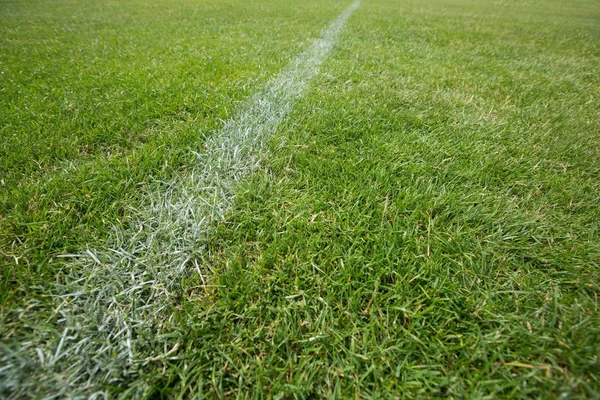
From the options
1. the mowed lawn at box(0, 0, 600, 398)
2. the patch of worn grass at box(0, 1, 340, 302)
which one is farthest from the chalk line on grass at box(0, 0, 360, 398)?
the patch of worn grass at box(0, 1, 340, 302)

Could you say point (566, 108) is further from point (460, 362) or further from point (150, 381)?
point (150, 381)

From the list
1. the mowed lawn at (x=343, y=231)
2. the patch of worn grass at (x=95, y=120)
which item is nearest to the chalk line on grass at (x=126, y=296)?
the mowed lawn at (x=343, y=231)

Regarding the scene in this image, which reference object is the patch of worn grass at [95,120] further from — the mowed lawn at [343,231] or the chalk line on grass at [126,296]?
the chalk line on grass at [126,296]

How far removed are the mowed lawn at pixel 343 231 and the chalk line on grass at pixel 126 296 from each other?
0.03 m

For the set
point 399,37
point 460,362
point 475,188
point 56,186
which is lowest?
point 460,362

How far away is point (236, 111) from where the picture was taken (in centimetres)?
239

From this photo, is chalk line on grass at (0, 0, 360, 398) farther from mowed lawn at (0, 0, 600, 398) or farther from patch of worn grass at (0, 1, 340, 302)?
patch of worn grass at (0, 1, 340, 302)

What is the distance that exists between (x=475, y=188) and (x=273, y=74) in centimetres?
275

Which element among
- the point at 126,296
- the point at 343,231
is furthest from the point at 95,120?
the point at 343,231

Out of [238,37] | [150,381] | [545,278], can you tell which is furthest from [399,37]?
[150,381]

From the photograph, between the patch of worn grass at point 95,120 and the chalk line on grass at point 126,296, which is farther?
the patch of worn grass at point 95,120

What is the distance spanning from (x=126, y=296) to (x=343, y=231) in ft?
3.17

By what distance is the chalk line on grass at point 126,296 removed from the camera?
31.9 inches

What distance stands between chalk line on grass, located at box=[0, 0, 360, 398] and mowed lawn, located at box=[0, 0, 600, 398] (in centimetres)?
3
